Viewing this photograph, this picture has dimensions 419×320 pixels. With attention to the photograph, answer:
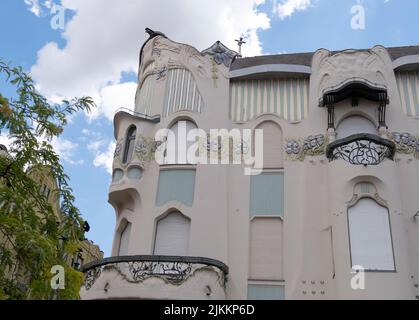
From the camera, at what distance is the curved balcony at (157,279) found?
50.0ft

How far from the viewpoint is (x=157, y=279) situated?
15344mm

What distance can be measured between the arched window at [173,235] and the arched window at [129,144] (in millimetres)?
3431

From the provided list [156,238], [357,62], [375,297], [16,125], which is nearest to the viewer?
[16,125]

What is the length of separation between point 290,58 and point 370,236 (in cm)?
1050

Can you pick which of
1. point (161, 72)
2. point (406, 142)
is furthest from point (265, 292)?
point (161, 72)

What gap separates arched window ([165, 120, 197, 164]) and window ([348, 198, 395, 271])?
23.4 feet

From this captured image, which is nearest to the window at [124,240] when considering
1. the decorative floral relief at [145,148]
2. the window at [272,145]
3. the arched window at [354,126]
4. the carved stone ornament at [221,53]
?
the decorative floral relief at [145,148]

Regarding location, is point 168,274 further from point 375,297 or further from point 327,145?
point 327,145

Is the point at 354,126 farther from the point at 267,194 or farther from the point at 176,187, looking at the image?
the point at 176,187

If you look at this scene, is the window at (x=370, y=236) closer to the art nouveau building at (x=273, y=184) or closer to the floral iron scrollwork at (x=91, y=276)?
the art nouveau building at (x=273, y=184)

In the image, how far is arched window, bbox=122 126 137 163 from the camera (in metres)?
20.3

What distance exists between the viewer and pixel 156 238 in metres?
18.4
